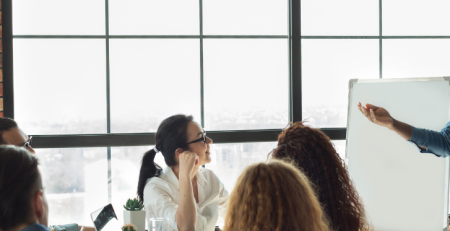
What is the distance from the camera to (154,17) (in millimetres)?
2549

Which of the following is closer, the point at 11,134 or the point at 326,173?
the point at 326,173

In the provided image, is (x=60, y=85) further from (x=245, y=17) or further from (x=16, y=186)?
(x=16, y=186)

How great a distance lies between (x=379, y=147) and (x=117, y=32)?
199 cm

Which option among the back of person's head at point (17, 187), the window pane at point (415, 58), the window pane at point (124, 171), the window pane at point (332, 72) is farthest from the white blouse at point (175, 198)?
the window pane at point (415, 58)

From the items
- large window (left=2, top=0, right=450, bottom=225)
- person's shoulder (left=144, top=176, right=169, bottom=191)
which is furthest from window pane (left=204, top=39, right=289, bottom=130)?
person's shoulder (left=144, top=176, right=169, bottom=191)

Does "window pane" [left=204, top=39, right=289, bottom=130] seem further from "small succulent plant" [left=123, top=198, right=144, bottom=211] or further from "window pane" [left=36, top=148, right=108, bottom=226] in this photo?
"small succulent plant" [left=123, top=198, right=144, bottom=211]

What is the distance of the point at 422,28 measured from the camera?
2.78 meters

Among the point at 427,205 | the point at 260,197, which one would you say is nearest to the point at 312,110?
the point at 427,205

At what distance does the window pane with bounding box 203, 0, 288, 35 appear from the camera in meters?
2.59

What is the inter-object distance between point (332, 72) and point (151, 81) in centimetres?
136

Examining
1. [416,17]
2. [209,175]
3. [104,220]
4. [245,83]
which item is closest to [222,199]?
[209,175]

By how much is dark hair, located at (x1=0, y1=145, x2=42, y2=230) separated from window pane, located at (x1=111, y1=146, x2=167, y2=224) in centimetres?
154

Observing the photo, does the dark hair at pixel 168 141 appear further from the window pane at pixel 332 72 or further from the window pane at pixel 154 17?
the window pane at pixel 332 72

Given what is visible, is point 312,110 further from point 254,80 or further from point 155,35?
point 155,35
